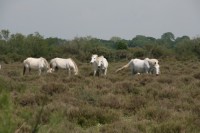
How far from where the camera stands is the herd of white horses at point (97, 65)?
21781mm

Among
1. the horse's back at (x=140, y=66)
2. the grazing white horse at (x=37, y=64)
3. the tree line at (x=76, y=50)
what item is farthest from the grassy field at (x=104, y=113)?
the tree line at (x=76, y=50)

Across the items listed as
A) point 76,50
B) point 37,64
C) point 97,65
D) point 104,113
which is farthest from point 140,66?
point 76,50

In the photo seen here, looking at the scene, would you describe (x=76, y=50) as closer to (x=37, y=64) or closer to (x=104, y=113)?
(x=37, y=64)

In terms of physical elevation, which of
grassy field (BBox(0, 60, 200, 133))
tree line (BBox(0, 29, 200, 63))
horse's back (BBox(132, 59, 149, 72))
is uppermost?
tree line (BBox(0, 29, 200, 63))

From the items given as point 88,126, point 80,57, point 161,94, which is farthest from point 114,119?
point 80,57

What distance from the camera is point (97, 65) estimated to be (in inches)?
874

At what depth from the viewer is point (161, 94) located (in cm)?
1176

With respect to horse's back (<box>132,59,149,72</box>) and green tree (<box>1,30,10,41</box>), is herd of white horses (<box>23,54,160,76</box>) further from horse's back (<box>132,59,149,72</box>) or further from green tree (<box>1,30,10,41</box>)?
green tree (<box>1,30,10,41</box>)

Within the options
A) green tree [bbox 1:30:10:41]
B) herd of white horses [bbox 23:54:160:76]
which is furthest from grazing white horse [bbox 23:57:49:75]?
green tree [bbox 1:30:10:41]

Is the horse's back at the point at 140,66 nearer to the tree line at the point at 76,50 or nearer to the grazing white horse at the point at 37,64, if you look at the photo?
the grazing white horse at the point at 37,64

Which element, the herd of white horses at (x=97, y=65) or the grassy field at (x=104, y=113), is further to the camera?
the herd of white horses at (x=97, y=65)

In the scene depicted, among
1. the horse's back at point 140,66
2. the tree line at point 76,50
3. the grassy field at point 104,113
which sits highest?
the tree line at point 76,50

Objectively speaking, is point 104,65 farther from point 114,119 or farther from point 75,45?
point 75,45

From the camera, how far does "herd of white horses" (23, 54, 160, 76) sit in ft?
71.5
